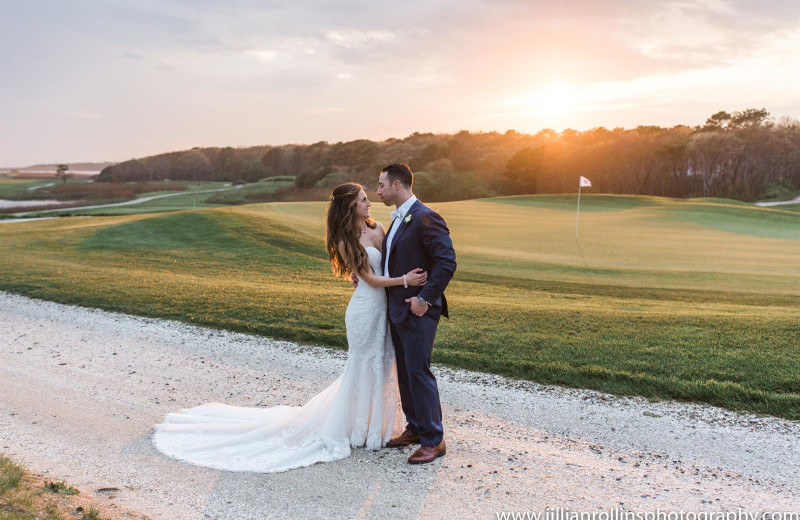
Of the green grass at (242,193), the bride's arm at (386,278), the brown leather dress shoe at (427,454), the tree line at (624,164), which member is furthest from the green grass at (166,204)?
the brown leather dress shoe at (427,454)

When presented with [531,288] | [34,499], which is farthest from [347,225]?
[531,288]

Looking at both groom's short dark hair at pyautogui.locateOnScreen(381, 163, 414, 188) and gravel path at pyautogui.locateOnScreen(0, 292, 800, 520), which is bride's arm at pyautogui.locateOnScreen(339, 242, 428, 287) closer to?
groom's short dark hair at pyautogui.locateOnScreen(381, 163, 414, 188)

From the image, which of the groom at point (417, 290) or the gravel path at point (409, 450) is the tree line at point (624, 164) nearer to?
the gravel path at point (409, 450)

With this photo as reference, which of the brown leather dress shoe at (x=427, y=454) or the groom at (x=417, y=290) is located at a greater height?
the groom at (x=417, y=290)

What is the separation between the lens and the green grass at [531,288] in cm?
800

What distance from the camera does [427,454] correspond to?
17.9 ft

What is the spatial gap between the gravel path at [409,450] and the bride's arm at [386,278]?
5.46ft

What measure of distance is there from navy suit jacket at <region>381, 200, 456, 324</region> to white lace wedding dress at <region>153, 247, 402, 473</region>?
0.23m

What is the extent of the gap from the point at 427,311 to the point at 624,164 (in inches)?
2806

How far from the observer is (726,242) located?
77.7ft

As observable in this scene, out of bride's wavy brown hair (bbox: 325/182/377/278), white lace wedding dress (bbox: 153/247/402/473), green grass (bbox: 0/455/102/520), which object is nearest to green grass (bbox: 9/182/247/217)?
white lace wedding dress (bbox: 153/247/402/473)

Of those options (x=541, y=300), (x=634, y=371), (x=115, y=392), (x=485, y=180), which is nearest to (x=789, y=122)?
(x=485, y=180)

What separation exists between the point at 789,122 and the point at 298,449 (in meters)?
80.7

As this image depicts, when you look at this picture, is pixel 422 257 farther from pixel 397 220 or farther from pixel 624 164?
pixel 624 164
